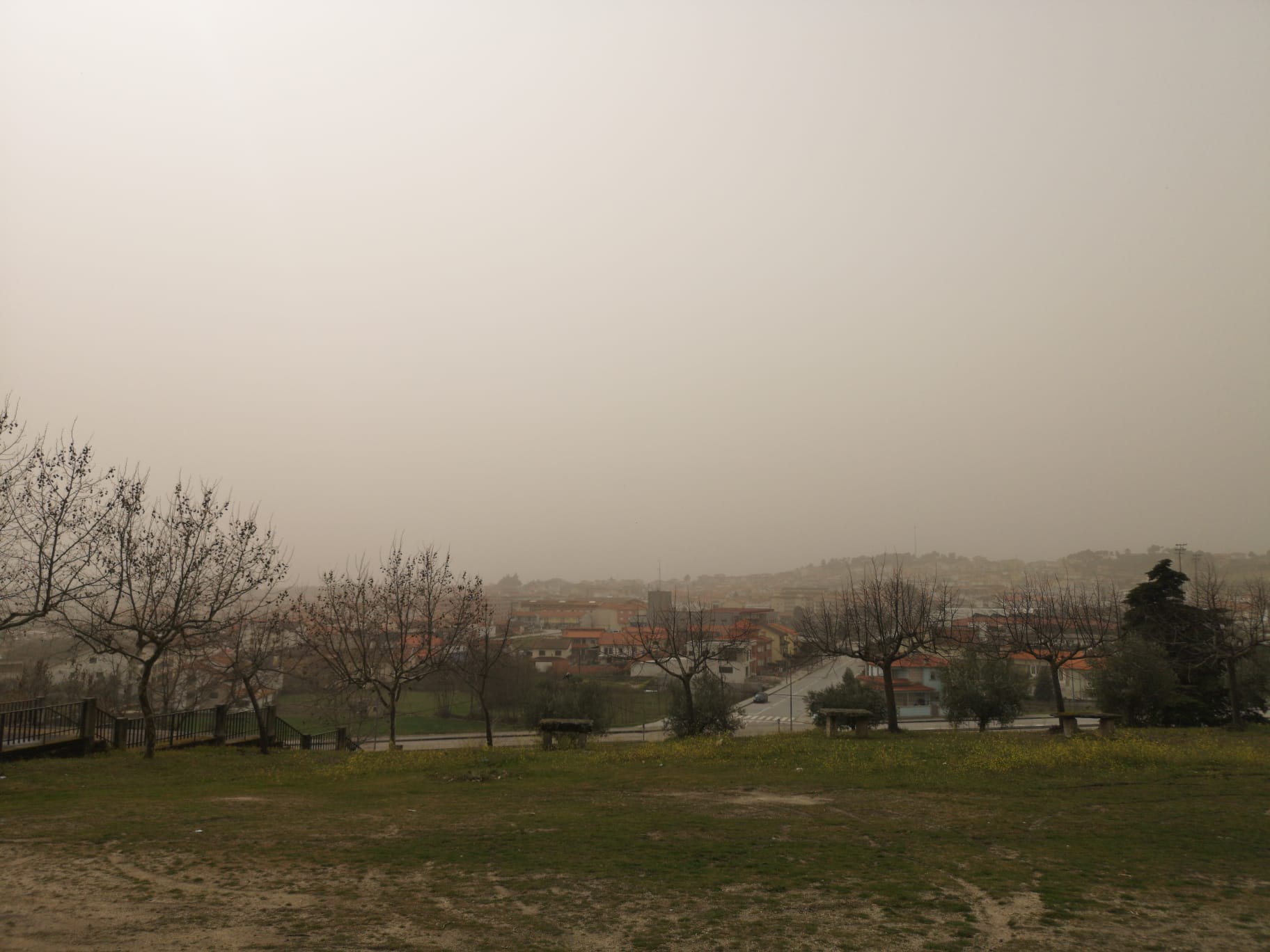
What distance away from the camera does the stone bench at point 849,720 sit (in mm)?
18938

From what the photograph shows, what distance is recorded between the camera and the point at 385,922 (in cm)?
623

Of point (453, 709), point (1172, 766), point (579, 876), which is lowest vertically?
point (453, 709)

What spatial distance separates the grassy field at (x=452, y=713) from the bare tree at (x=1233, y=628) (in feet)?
80.3

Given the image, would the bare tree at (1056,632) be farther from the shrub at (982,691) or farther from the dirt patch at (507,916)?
the dirt patch at (507,916)

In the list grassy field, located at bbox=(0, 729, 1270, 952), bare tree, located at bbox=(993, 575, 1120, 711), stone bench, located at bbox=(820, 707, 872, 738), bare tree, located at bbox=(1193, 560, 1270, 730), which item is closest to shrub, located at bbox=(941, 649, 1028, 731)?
bare tree, located at bbox=(993, 575, 1120, 711)

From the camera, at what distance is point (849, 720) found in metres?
19.6

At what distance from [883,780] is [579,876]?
714 centimetres

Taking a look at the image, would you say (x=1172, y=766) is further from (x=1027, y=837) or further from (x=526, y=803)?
(x=526, y=803)

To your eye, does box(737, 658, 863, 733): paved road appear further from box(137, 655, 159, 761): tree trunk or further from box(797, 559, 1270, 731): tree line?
box(137, 655, 159, 761): tree trunk

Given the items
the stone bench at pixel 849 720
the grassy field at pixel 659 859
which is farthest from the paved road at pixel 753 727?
the grassy field at pixel 659 859

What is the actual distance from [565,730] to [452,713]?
35.8 m

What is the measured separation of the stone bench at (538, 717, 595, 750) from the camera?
18750 millimetres

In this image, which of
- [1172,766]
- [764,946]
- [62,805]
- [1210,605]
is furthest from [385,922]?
[1210,605]

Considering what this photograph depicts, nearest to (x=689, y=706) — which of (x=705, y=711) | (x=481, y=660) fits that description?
(x=705, y=711)
